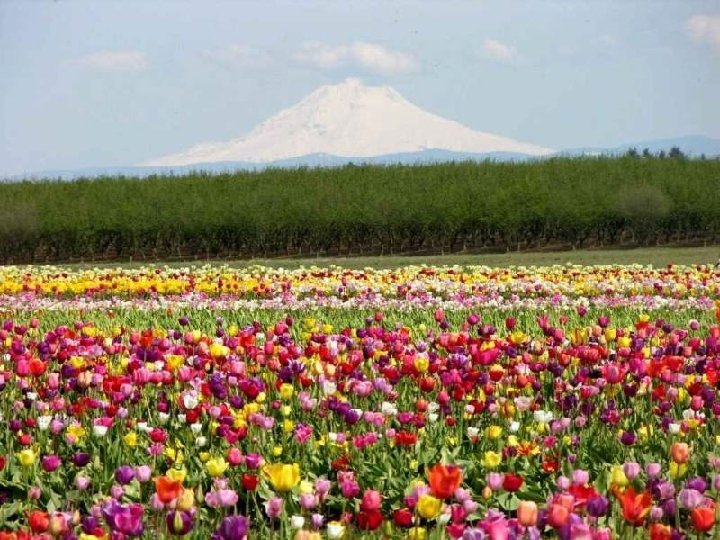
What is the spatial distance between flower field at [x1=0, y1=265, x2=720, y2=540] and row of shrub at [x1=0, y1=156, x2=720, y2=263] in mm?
31108

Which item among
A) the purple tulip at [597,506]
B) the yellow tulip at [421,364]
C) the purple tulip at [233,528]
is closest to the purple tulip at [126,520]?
the purple tulip at [233,528]

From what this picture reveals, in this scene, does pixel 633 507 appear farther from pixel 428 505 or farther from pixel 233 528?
pixel 233 528

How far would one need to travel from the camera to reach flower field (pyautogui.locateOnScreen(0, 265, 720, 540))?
3.93 m

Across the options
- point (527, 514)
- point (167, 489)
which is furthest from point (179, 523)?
point (527, 514)

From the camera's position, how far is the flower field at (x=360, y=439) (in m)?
3.93

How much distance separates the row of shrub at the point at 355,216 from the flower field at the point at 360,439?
3111 cm

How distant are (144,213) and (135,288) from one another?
24.7m

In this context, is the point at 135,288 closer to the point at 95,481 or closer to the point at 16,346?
the point at 16,346

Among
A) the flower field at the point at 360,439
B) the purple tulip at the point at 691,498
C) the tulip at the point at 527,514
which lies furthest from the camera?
the flower field at the point at 360,439

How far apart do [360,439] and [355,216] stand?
35.4 metres

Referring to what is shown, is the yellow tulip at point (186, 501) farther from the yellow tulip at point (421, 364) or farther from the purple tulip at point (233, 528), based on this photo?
the yellow tulip at point (421, 364)

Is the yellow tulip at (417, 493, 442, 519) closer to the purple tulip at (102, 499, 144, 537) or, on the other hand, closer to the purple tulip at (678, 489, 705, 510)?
the purple tulip at (102, 499, 144, 537)

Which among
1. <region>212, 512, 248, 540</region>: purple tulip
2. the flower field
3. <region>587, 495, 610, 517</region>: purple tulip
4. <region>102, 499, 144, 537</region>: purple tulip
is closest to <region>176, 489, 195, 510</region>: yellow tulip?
the flower field

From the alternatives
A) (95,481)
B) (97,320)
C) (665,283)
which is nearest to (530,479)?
(95,481)
